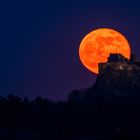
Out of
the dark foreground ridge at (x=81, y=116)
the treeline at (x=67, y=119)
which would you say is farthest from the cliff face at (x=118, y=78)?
the treeline at (x=67, y=119)

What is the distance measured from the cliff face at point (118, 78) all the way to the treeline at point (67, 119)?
45.6 ft

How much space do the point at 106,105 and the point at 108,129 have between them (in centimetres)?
1904

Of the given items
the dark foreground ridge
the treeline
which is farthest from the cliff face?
the treeline

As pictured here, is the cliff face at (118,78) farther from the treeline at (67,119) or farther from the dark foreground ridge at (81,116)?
the treeline at (67,119)

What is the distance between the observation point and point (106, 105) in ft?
476

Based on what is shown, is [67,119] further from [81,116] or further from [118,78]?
[118,78]

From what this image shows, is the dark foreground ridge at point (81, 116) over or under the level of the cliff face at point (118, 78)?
under

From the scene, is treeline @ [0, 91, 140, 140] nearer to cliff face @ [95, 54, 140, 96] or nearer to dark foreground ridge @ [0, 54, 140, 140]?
dark foreground ridge @ [0, 54, 140, 140]

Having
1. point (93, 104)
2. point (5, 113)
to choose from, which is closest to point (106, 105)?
point (93, 104)

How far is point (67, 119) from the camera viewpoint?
134375 mm

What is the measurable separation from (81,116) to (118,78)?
152ft

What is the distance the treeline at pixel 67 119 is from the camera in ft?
395

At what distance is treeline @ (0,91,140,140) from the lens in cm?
12044

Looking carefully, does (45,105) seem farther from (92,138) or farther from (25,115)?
(92,138)
